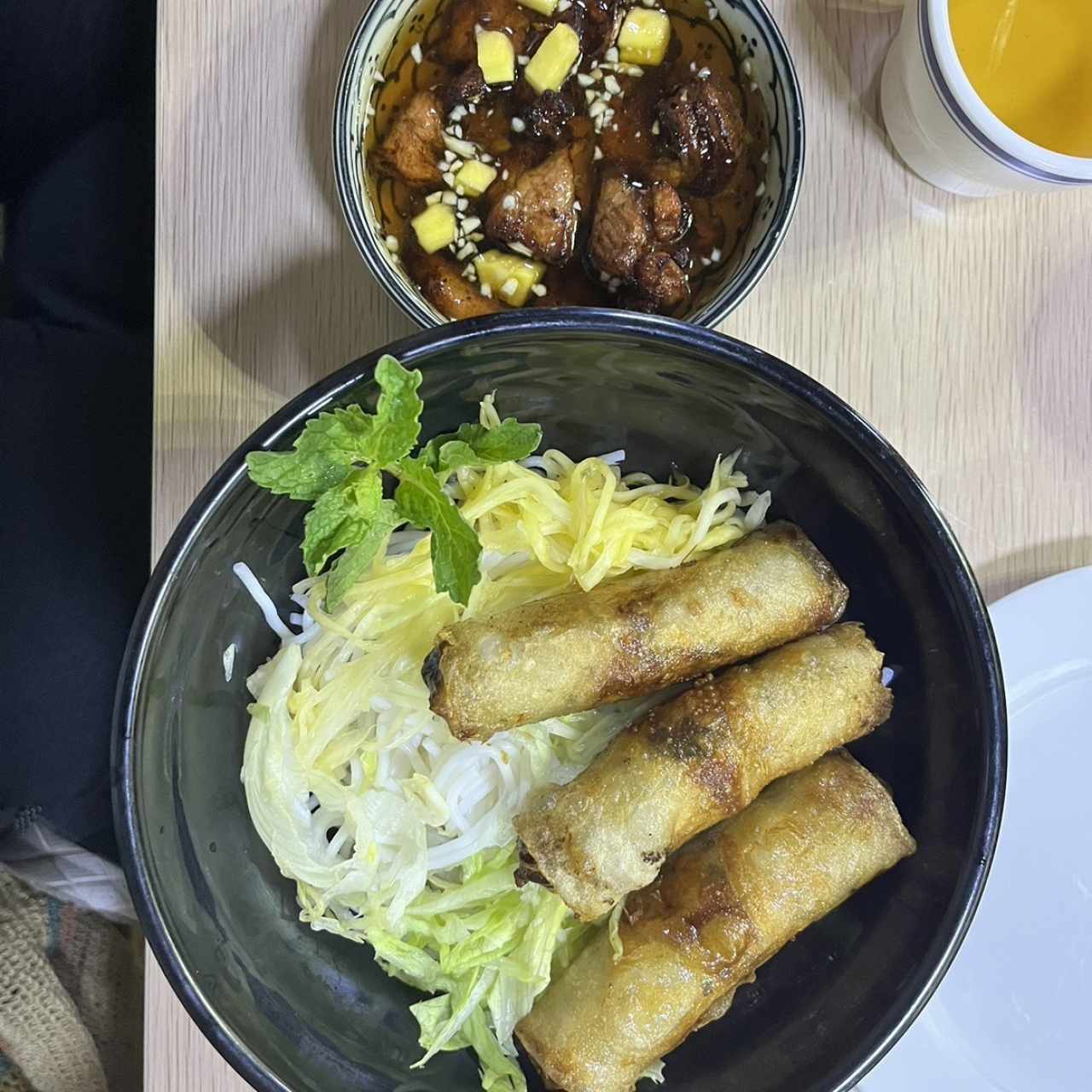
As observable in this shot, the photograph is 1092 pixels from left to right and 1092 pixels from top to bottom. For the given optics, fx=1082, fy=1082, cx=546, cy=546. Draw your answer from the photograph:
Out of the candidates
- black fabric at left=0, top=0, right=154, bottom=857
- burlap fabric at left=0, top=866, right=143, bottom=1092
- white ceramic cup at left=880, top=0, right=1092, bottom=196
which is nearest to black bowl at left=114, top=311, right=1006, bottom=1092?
white ceramic cup at left=880, top=0, right=1092, bottom=196

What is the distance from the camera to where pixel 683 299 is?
112cm

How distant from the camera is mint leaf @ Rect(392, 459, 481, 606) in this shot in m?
0.93

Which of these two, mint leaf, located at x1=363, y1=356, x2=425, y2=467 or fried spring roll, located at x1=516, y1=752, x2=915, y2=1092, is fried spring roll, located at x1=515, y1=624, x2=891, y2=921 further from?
mint leaf, located at x1=363, y1=356, x2=425, y2=467

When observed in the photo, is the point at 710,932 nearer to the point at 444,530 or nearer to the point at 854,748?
the point at 854,748

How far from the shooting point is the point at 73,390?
1556 mm

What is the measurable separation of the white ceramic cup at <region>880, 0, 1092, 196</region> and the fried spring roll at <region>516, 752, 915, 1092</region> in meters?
0.62

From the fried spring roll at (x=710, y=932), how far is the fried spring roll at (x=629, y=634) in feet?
0.56

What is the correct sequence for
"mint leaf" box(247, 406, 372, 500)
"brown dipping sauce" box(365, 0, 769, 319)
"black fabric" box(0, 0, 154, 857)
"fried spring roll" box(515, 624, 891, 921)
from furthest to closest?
"black fabric" box(0, 0, 154, 857) → "brown dipping sauce" box(365, 0, 769, 319) → "fried spring roll" box(515, 624, 891, 921) → "mint leaf" box(247, 406, 372, 500)

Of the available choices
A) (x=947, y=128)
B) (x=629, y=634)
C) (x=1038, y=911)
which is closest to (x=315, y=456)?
(x=629, y=634)

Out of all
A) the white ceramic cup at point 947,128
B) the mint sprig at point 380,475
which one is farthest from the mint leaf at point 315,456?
the white ceramic cup at point 947,128

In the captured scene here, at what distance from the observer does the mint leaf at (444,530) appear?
0.93 metres

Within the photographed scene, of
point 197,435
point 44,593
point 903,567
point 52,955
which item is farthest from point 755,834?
point 52,955

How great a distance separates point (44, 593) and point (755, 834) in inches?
41.5

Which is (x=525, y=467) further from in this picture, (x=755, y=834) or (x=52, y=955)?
(x=52, y=955)
